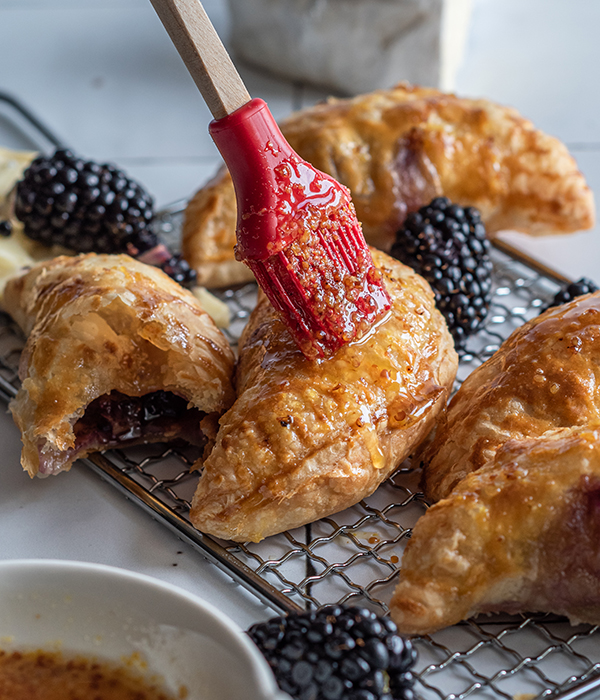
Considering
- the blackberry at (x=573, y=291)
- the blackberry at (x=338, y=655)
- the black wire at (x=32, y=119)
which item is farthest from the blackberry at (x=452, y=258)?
the black wire at (x=32, y=119)

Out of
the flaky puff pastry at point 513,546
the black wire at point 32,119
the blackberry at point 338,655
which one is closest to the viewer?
the blackberry at point 338,655

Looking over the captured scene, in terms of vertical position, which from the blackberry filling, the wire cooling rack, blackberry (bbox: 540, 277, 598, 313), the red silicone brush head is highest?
the red silicone brush head

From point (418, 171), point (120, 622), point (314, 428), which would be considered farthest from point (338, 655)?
point (418, 171)

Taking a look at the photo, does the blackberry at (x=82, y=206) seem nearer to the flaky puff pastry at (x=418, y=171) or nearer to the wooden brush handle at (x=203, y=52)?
the flaky puff pastry at (x=418, y=171)

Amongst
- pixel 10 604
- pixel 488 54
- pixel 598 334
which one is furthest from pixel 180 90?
pixel 10 604

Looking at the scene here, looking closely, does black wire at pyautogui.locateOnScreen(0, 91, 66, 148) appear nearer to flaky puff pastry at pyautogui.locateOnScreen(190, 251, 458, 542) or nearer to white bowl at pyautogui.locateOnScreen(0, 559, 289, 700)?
flaky puff pastry at pyautogui.locateOnScreen(190, 251, 458, 542)

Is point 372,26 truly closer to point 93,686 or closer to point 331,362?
point 331,362

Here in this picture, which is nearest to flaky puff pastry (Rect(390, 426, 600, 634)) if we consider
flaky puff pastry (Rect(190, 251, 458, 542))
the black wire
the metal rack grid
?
the metal rack grid
